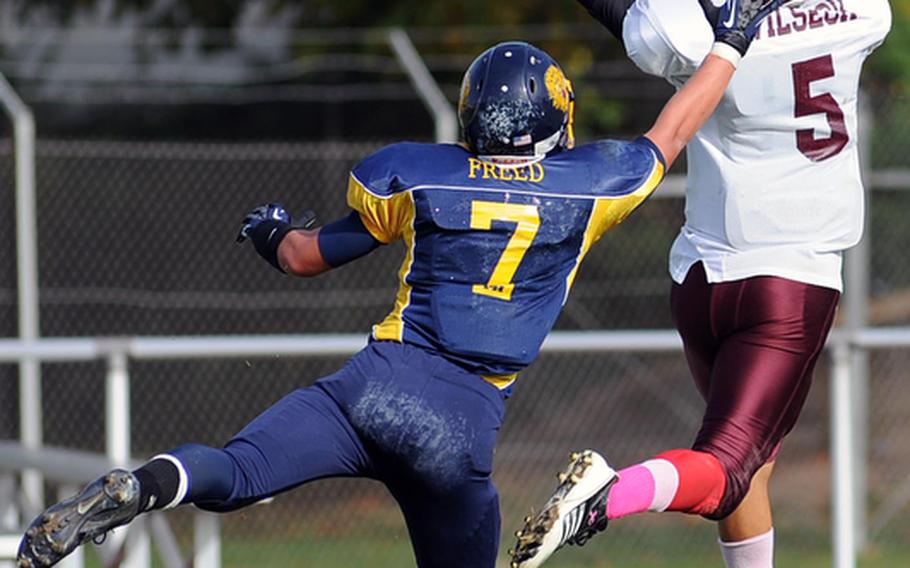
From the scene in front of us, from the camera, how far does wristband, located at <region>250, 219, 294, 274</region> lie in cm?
487

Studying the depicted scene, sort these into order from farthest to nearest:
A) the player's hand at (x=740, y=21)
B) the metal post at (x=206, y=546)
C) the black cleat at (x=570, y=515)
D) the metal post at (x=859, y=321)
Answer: the metal post at (x=859, y=321) → the player's hand at (x=740, y=21) → the metal post at (x=206, y=546) → the black cleat at (x=570, y=515)

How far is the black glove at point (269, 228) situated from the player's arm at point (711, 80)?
1.01m

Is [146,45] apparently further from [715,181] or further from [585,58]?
[715,181]

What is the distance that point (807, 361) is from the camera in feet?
16.5

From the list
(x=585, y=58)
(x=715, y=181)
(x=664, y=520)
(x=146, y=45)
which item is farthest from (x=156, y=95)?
(x=715, y=181)

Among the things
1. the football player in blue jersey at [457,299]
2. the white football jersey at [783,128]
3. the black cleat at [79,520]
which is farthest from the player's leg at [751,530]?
the black cleat at [79,520]

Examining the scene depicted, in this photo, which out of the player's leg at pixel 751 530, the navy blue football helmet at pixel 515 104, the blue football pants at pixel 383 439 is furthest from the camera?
the player's leg at pixel 751 530

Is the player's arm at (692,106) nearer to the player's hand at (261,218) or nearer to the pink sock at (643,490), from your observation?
the pink sock at (643,490)

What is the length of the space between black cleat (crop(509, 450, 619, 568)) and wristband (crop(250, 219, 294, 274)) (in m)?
1.02

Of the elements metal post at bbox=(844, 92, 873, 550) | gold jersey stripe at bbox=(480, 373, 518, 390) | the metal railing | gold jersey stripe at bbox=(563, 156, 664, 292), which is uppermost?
gold jersey stripe at bbox=(563, 156, 664, 292)

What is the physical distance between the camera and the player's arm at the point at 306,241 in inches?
187

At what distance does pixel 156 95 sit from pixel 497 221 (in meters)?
7.18

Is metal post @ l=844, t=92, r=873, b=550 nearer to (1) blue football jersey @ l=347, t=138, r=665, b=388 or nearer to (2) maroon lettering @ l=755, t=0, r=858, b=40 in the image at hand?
(2) maroon lettering @ l=755, t=0, r=858, b=40

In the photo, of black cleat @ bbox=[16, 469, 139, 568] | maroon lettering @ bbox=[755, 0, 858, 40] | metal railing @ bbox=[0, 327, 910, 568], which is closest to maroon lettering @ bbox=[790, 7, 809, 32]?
maroon lettering @ bbox=[755, 0, 858, 40]
